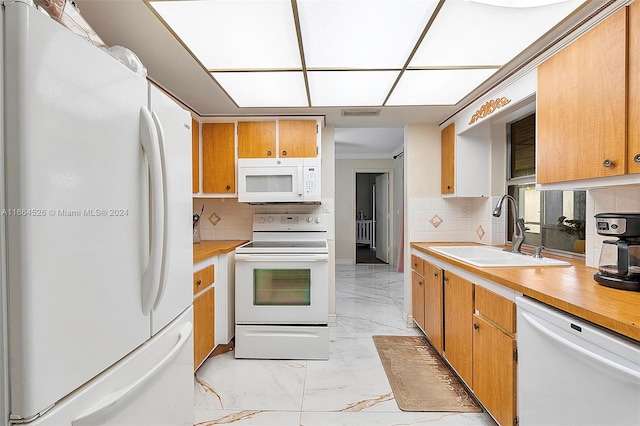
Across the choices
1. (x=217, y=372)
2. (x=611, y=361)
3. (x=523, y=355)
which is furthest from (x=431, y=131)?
(x=217, y=372)

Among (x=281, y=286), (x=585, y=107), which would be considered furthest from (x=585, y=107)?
(x=281, y=286)

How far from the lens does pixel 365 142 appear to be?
5.00m

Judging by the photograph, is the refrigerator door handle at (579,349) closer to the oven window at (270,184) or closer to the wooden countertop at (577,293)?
the wooden countertop at (577,293)

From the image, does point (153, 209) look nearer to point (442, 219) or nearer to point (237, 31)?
point (237, 31)

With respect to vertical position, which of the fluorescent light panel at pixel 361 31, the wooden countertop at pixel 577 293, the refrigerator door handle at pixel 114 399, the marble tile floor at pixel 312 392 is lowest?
the marble tile floor at pixel 312 392

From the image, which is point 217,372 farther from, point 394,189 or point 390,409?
point 394,189

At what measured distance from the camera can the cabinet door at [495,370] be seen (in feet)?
4.60

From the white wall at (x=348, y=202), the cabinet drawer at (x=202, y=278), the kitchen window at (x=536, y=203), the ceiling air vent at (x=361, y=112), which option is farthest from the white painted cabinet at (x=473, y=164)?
the white wall at (x=348, y=202)

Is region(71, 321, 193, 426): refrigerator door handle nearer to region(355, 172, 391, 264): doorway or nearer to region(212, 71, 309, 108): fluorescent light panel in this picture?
region(212, 71, 309, 108): fluorescent light panel

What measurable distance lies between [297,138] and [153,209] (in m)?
2.06

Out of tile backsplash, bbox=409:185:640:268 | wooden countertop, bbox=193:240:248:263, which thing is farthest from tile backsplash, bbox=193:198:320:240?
tile backsplash, bbox=409:185:640:268

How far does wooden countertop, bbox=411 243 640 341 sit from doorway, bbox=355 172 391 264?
4.68 metres

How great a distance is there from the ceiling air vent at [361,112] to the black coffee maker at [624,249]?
6.00 feet

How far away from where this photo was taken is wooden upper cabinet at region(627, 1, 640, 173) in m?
1.14
